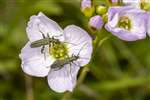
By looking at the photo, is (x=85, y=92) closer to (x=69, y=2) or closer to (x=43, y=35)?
(x=69, y=2)

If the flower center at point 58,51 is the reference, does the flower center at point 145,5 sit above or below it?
above

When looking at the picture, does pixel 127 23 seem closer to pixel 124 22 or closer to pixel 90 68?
pixel 124 22

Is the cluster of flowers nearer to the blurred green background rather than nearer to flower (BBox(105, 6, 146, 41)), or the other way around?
flower (BBox(105, 6, 146, 41))

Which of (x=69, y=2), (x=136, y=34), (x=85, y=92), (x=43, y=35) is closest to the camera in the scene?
(x=136, y=34)

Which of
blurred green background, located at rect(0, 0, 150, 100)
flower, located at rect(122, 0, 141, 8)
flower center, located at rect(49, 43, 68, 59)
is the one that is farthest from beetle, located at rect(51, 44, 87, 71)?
blurred green background, located at rect(0, 0, 150, 100)

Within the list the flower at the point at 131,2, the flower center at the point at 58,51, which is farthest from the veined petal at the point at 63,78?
the flower at the point at 131,2

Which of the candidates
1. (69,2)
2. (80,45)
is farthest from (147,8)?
(69,2)

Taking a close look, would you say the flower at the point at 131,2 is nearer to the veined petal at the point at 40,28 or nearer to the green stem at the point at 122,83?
the veined petal at the point at 40,28
